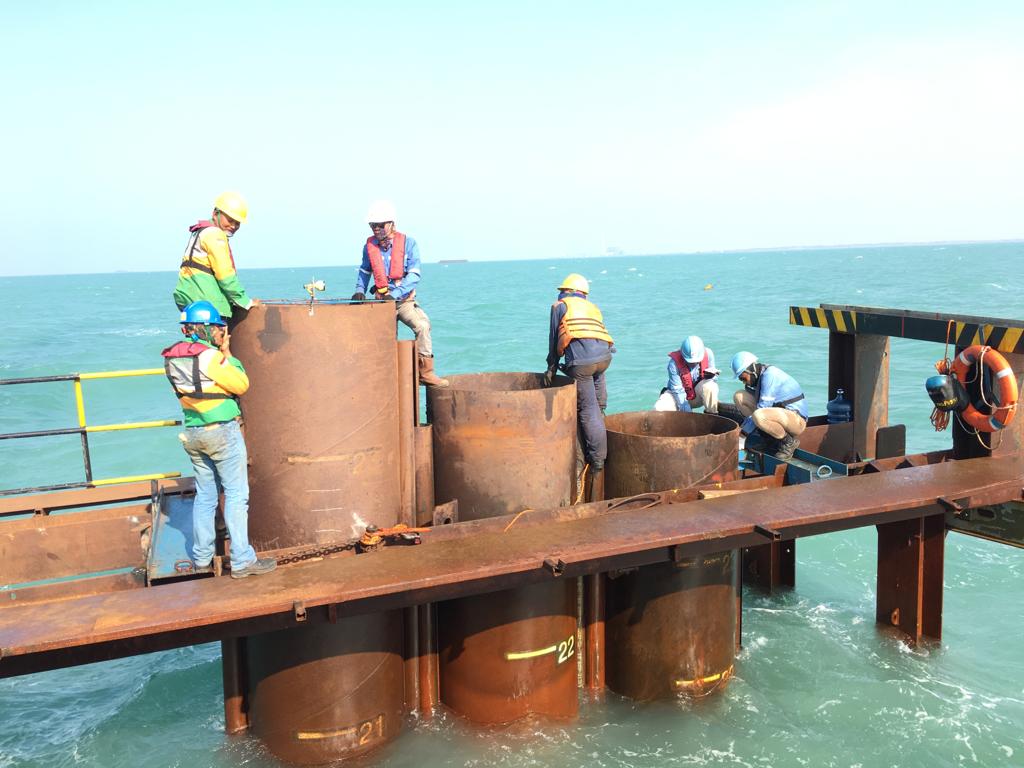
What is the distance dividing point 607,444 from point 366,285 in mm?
2461

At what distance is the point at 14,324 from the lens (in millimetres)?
60156

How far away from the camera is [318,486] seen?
5543 millimetres

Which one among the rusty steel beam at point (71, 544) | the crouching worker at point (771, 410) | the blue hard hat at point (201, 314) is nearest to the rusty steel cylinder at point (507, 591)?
the blue hard hat at point (201, 314)

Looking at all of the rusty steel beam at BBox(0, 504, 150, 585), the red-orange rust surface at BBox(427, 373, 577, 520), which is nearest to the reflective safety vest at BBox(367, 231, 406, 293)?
the red-orange rust surface at BBox(427, 373, 577, 520)

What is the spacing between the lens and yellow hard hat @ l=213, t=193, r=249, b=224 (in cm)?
541

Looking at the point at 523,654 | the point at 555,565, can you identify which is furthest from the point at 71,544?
the point at 555,565

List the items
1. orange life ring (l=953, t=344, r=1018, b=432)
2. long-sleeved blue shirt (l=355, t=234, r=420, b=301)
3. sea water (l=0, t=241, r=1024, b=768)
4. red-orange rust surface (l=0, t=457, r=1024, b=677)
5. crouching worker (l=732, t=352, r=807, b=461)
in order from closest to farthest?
red-orange rust surface (l=0, t=457, r=1024, b=677), sea water (l=0, t=241, r=1024, b=768), long-sleeved blue shirt (l=355, t=234, r=420, b=301), orange life ring (l=953, t=344, r=1018, b=432), crouching worker (l=732, t=352, r=807, b=461)

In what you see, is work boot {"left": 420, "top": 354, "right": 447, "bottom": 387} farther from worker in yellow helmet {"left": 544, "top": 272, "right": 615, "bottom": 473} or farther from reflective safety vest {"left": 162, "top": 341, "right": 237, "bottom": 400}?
reflective safety vest {"left": 162, "top": 341, "right": 237, "bottom": 400}

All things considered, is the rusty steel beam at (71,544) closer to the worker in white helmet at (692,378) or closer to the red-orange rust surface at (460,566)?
the red-orange rust surface at (460,566)

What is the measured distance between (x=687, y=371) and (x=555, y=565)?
469 cm

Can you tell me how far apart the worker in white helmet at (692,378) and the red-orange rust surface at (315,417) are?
4.23m

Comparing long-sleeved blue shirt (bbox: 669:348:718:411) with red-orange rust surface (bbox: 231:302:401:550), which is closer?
red-orange rust surface (bbox: 231:302:401:550)

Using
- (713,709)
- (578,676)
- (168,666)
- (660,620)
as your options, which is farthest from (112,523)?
(713,709)

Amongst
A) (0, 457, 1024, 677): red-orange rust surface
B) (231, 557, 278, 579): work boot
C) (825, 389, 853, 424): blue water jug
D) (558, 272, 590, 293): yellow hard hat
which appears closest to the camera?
(0, 457, 1024, 677): red-orange rust surface
